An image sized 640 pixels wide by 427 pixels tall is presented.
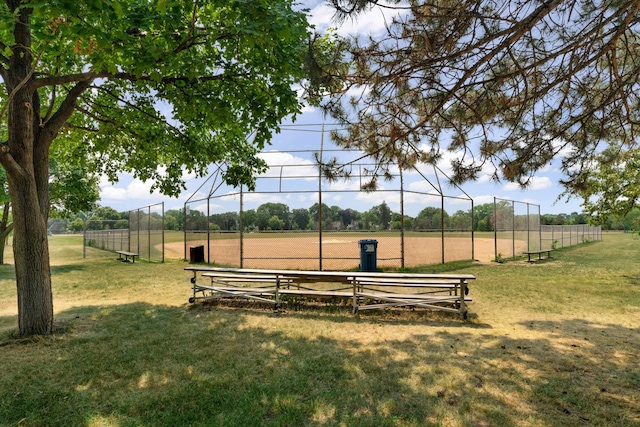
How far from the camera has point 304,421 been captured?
301 cm

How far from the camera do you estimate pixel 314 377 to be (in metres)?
3.89

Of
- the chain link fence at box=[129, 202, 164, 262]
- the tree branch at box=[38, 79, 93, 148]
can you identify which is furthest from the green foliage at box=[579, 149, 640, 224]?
the chain link fence at box=[129, 202, 164, 262]

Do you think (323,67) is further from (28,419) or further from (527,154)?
(28,419)

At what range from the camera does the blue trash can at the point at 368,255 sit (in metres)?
11.4

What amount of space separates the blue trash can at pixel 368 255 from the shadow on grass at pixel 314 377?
18.5 feet

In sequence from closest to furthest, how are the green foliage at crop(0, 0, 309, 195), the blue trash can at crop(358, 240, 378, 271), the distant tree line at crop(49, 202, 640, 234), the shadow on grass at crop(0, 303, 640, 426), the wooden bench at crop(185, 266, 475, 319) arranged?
the shadow on grass at crop(0, 303, 640, 426), the green foliage at crop(0, 0, 309, 195), the wooden bench at crop(185, 266, 475, 319), the blue trash can at crop(358, 240, 378, 271), the distant tree line at crop(49, 202, 640, 234)

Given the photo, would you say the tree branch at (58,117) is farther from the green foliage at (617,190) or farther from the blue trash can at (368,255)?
the green foliage at (617,190)

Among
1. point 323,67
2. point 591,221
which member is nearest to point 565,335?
point 323,67

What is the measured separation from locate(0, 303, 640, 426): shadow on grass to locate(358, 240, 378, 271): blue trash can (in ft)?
18.5

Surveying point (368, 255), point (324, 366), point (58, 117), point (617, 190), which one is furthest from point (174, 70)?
point (617, 190)

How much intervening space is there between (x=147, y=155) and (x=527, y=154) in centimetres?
781

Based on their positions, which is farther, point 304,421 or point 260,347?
point 260,347

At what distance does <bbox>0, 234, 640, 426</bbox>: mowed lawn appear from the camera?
3.15 m

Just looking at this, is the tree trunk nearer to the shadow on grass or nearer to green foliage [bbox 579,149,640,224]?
the shadow on grass
